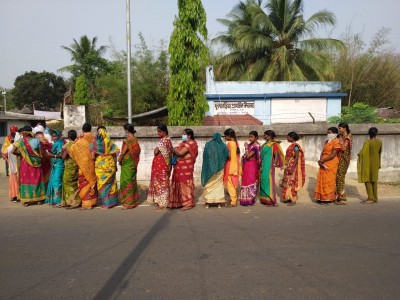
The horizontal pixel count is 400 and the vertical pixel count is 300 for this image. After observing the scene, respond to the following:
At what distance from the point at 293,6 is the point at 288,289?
77.2 ft

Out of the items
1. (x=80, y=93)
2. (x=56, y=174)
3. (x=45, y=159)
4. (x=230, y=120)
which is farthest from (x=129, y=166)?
(x=80, y=93)

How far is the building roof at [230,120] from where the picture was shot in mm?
18062

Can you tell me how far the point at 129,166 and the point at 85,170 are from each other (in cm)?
84

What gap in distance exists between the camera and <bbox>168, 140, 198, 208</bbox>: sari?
7492mm

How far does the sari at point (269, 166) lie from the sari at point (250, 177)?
13 cm

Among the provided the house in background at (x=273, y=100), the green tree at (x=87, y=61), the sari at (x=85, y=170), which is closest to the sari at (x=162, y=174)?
the sari at (x=85, y=170)

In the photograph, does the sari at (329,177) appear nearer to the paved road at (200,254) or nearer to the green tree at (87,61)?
the paved road at (200,254)

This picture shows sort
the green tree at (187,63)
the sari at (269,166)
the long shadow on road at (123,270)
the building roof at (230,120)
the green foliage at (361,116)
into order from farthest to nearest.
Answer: the building roof at (230,120) < the green foliage at (361,116) < the green tree at (187,63) < the sari at (269,166) < the long shadow on road at (123,270)

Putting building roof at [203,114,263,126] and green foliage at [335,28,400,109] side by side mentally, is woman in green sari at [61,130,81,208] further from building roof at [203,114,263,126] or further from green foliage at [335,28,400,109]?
green foliage at [335,28,400,109]

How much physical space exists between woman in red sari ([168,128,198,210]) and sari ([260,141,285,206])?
1.47 metres

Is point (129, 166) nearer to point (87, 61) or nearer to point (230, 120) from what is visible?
point (230, 120)

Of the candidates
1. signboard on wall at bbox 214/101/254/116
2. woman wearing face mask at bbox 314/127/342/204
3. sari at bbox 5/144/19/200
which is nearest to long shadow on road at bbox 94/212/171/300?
woman wearing face mask at bbox 314/127/342/204

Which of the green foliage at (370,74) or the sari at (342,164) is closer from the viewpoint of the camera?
the sari at (342,164)

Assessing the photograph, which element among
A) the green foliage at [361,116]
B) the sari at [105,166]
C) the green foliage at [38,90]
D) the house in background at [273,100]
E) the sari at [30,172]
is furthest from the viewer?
the green foliage at [38,90]
